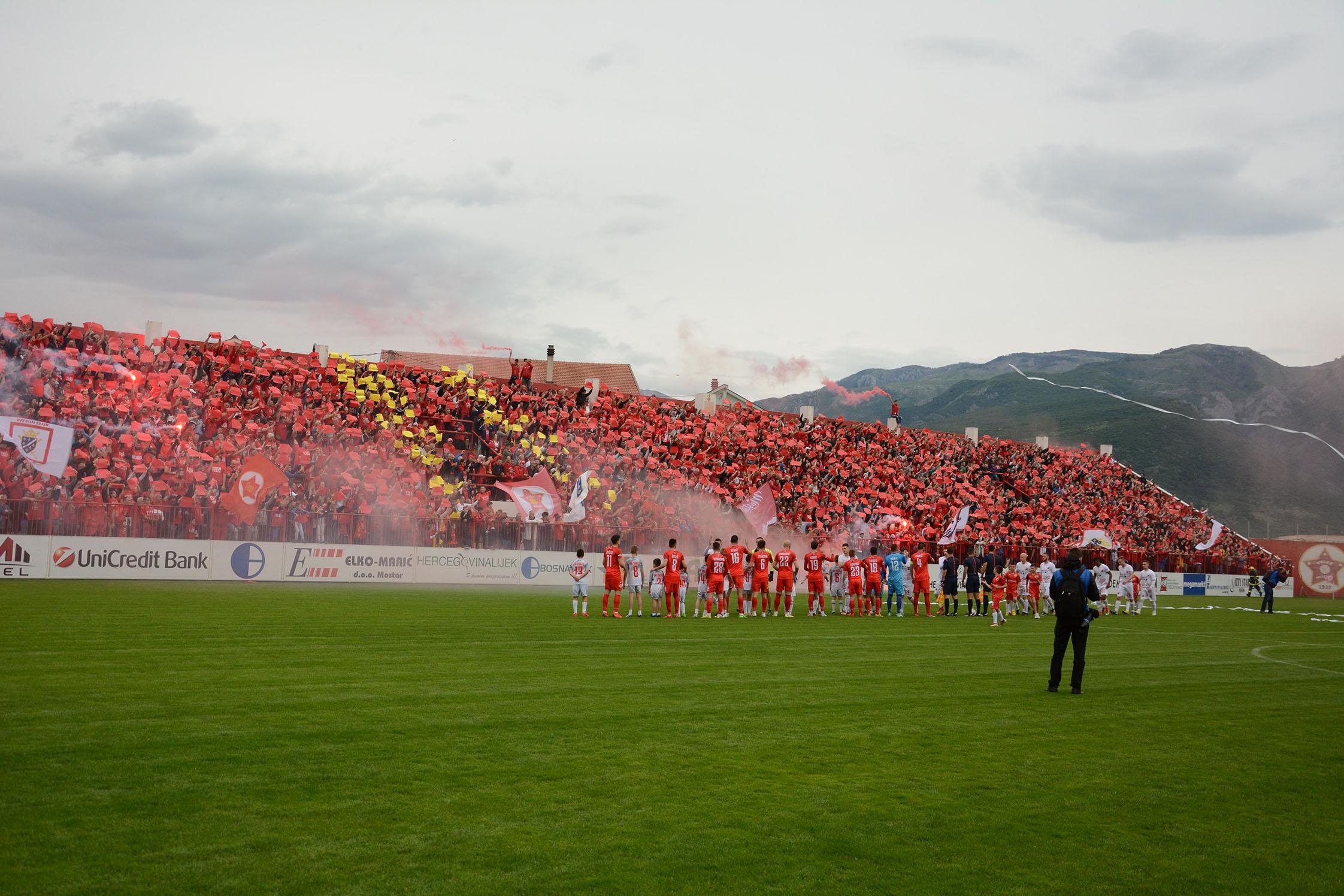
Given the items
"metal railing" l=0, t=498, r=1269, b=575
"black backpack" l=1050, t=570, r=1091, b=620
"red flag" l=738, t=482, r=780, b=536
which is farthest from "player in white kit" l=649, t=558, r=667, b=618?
"red flag" l=738, t=482, r=780, b=536

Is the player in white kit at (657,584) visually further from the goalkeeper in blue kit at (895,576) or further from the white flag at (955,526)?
the white flag at (955,526)

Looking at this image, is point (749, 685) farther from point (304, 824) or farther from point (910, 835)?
point (304, 824)

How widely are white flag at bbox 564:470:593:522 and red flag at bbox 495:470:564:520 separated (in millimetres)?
889

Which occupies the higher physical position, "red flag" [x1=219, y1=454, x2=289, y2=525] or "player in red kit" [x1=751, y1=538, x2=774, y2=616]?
"red flag" [x1=219, y1=454, x2=289, y2=525]

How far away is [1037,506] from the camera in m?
51.7

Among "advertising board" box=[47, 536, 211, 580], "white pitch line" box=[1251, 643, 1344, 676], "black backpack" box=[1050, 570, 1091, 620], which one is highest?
"black backpack" box=[1050, 570, 1091, 620]

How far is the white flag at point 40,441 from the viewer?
26438 mm

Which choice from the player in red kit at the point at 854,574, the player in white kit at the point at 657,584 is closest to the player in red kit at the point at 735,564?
the player in white kit at the point at 657,584

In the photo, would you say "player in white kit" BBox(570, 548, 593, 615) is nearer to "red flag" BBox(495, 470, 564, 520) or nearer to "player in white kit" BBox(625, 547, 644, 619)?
"player in white kit" BBox(625, 547, 644, 619)

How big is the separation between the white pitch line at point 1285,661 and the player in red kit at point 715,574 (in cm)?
1109

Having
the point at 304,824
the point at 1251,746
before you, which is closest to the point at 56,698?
the point at 304,824

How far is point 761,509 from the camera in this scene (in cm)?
3691

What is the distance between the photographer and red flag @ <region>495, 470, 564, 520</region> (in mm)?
33062

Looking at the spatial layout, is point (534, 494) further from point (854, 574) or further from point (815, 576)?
point (854, 574)
